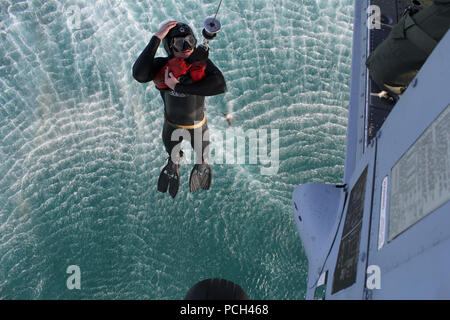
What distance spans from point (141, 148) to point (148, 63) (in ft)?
6.79

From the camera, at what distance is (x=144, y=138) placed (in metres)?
5.38

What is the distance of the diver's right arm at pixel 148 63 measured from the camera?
337 cm

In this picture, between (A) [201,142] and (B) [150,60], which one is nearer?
(B) [150,60]

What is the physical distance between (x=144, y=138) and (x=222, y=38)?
199 centimetres

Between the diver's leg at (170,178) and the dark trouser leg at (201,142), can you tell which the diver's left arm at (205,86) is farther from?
the diver's leg at (170,178)

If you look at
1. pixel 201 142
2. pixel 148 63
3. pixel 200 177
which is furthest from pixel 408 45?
pixel 200 177

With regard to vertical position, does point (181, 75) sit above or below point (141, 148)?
above

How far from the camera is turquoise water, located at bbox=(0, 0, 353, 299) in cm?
477

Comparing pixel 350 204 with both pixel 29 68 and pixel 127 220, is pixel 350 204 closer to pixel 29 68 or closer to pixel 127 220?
pixel 127 220

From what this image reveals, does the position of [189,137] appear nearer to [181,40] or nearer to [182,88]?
[182,88]

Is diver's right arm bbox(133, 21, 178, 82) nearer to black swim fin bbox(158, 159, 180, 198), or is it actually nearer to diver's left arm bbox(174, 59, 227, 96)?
diver's left arm bbox(174, 59, 227, 96)

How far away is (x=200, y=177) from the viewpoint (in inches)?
193
